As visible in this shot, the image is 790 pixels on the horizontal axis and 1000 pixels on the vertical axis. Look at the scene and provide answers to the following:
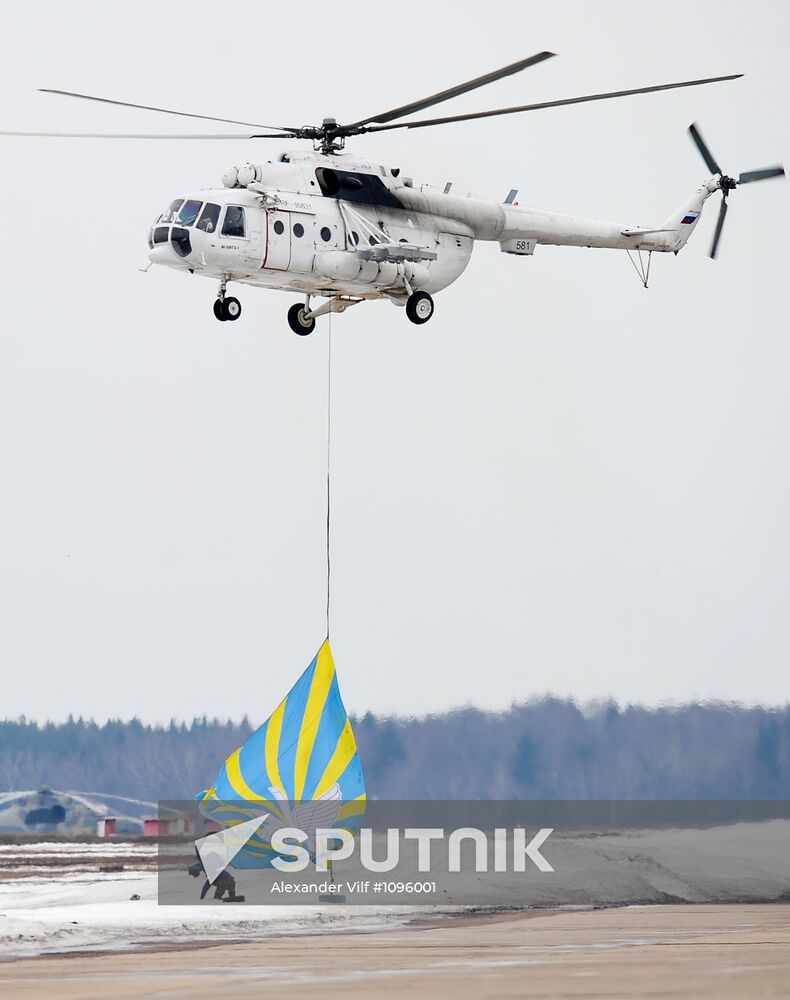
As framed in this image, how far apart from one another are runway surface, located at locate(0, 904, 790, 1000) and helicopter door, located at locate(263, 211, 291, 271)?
954 cm

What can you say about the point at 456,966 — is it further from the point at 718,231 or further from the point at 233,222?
the point at 718,231

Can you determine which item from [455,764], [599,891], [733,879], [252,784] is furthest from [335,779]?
[455,764]

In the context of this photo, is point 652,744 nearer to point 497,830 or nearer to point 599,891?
point 497,830

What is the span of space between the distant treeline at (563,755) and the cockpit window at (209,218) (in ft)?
51.6

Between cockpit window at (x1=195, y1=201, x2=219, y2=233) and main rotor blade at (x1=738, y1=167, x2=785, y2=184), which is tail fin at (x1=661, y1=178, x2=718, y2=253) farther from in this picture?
cockpit window at (x1=195, y1=201, x2=219, y2=233)

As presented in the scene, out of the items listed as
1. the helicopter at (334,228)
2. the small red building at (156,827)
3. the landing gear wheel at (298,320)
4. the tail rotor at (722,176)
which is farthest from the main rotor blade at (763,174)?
the small red building at (156,827)

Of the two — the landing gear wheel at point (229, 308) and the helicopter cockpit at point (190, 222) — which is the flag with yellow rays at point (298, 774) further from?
the helicopter cockpit at point (190, 222)

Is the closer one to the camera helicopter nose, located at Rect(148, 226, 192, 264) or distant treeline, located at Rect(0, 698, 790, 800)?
helicopter nose, located at Rect(148, 226, 192, 264)

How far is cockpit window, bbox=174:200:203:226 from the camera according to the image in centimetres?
2855

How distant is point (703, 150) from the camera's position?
35.2 meters

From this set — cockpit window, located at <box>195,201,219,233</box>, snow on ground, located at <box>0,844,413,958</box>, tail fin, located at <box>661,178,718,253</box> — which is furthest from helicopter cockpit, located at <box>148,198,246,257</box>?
snow on ground, located at <box>0,844,413,958</box>

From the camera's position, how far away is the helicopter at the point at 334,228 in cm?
2855

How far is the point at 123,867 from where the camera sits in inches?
1453

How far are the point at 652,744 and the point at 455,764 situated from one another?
403 centimetres
